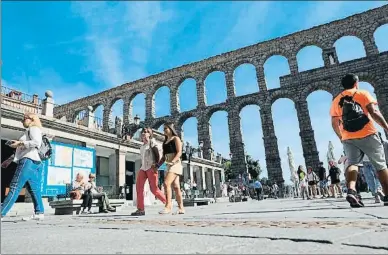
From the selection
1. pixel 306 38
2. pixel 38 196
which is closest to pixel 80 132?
pixel 38 196

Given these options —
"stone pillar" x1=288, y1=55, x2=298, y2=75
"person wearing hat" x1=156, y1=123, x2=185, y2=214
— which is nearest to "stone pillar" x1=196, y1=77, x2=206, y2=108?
"stone pillar" x1=288, y1=55, x2=298, y2=75

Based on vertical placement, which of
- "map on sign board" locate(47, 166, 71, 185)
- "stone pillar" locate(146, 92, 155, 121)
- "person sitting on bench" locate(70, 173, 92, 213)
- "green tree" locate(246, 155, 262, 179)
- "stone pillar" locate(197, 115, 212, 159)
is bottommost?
"person sitting on bench" locate(70, 173, 92, 213)

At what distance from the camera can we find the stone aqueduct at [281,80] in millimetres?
29375

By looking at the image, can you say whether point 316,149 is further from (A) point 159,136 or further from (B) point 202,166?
(A) point 159,136

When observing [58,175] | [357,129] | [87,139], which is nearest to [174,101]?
[87,139]

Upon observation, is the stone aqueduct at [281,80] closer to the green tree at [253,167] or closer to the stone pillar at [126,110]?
the stone pillar at [126,110]

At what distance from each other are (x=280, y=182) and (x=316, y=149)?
16.0ft

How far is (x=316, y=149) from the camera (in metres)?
29.2

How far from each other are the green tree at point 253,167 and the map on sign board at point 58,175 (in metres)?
39.1

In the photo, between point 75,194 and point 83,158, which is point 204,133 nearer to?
point 83,158

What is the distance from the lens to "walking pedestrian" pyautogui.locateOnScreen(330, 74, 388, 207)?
14.0 ft

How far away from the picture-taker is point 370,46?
2980 centimetres

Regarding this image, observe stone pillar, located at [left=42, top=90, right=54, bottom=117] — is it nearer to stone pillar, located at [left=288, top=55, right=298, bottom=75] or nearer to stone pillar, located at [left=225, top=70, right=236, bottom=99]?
stone pillar, located at [left=225, top=70, right=236, bottom=99]

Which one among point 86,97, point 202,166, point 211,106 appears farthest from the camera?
point 86,97
